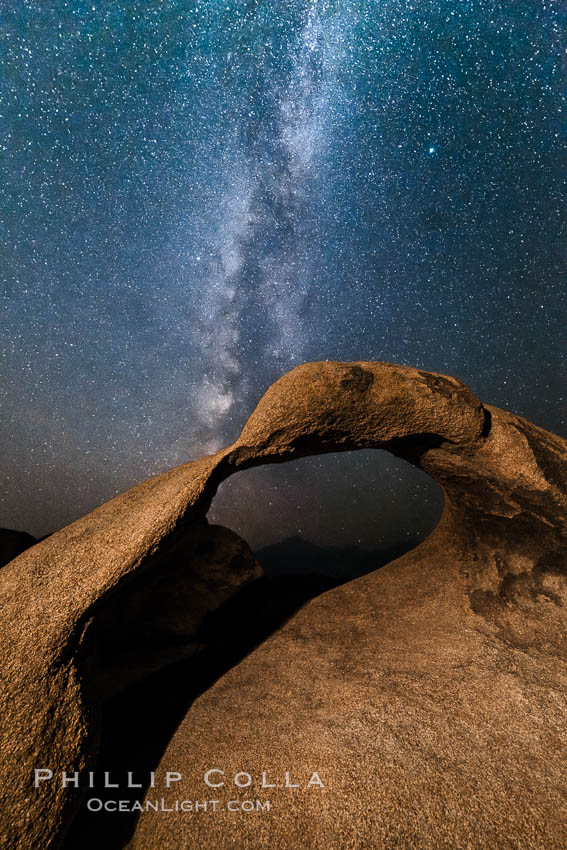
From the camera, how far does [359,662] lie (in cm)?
230

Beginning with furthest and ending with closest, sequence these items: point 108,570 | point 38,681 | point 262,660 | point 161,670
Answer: point 161,670 → point 262,660 → point 108,570 → point 38,681

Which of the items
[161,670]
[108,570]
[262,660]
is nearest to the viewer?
[108,570]

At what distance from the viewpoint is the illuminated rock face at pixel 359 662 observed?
1357 mm

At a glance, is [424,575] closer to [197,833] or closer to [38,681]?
[197,833]

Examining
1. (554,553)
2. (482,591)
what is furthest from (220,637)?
(554,553)

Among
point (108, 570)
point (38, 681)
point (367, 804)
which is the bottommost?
point (367, 804)

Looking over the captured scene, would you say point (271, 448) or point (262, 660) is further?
point (262, 660)

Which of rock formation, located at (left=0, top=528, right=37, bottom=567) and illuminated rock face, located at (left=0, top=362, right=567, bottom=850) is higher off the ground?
rock formation, located at (left=0, top=528, right=37, bottom=567)

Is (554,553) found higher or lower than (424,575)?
lower

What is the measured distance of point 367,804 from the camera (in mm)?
1444

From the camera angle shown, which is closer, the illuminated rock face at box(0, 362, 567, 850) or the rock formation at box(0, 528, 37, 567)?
the illuminated rock face at box(0, 362, 567, 850)

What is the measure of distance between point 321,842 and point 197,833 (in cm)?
50

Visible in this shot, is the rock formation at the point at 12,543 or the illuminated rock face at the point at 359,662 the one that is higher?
the rock formation at the point at 12,543

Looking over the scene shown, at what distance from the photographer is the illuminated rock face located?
136cm
